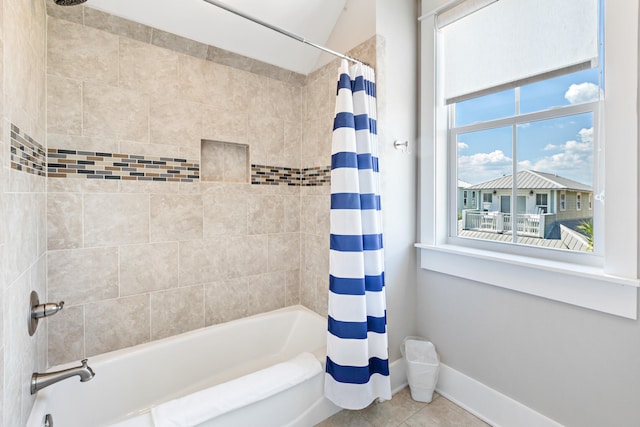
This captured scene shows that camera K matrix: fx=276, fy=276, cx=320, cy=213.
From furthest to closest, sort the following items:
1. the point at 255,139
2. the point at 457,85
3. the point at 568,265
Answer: the point at 255,139 → the point at 457,85 → the point at 568,265

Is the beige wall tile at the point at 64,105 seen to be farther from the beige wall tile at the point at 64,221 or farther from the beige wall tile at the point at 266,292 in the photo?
the beige wall tile at the point at 266,292

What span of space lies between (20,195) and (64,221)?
0.56m

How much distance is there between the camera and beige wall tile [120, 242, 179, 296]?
1.62m

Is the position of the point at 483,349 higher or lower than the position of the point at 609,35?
lower

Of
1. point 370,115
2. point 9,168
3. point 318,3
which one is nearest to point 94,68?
point 9,168

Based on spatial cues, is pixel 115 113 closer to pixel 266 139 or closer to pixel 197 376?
pixel 266 139

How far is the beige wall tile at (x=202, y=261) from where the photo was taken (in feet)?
5.93

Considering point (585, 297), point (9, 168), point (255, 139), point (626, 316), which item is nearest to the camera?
point (9, 168)

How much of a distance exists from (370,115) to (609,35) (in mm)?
1030

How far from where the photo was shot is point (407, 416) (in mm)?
1579

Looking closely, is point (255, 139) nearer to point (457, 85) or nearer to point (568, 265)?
point (457, 85)

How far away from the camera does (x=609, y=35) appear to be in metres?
1.15

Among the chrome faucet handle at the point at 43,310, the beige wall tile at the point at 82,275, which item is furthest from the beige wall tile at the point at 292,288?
the chrome faucet handle at the point at 43,310

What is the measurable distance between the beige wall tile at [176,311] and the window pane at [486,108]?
208 cm
